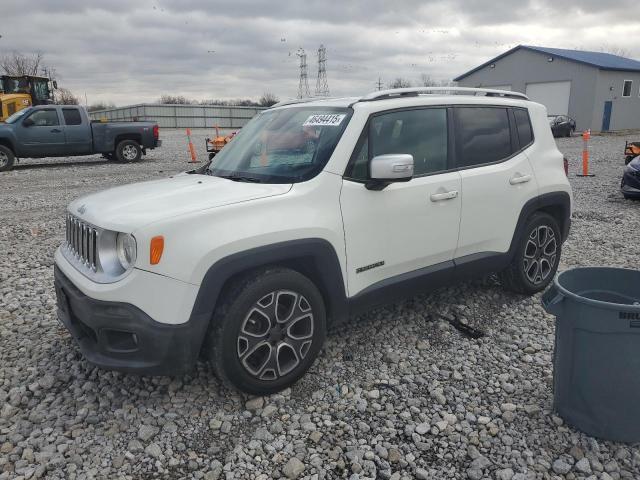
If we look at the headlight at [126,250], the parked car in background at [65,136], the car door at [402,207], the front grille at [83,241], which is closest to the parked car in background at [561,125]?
the parked car in background at [65,136]

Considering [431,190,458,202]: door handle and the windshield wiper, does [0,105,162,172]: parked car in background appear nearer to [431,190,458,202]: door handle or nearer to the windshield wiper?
the windshield wiper

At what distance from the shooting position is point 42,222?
8.24 metres

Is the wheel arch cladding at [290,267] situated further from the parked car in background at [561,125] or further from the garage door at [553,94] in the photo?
the garage door at [553,94]

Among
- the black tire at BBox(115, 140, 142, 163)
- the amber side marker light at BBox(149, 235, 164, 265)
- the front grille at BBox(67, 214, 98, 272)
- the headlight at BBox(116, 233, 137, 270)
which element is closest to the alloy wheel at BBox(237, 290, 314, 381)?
the amber side marker light at BBox(149, 235, 164, 265)

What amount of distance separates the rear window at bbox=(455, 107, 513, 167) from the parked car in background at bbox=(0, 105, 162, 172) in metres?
14.3

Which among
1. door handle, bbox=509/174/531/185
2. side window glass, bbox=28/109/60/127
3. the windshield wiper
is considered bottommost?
door handle, bbox=509/174/531/185

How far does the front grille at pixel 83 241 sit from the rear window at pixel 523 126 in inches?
139

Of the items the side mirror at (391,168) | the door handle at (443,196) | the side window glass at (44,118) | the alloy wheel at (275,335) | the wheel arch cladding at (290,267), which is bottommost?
the alloy wheel at (275,335)

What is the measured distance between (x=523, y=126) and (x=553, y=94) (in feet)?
117

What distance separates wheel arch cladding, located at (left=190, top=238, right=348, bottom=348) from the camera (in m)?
2.75

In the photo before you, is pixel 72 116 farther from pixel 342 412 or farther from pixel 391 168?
pixel 342 412

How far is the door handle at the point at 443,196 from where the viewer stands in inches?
144

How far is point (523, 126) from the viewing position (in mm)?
4500

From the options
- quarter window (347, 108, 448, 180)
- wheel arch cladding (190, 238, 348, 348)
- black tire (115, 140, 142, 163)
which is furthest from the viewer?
black tire (115, 140, 142, 163)
